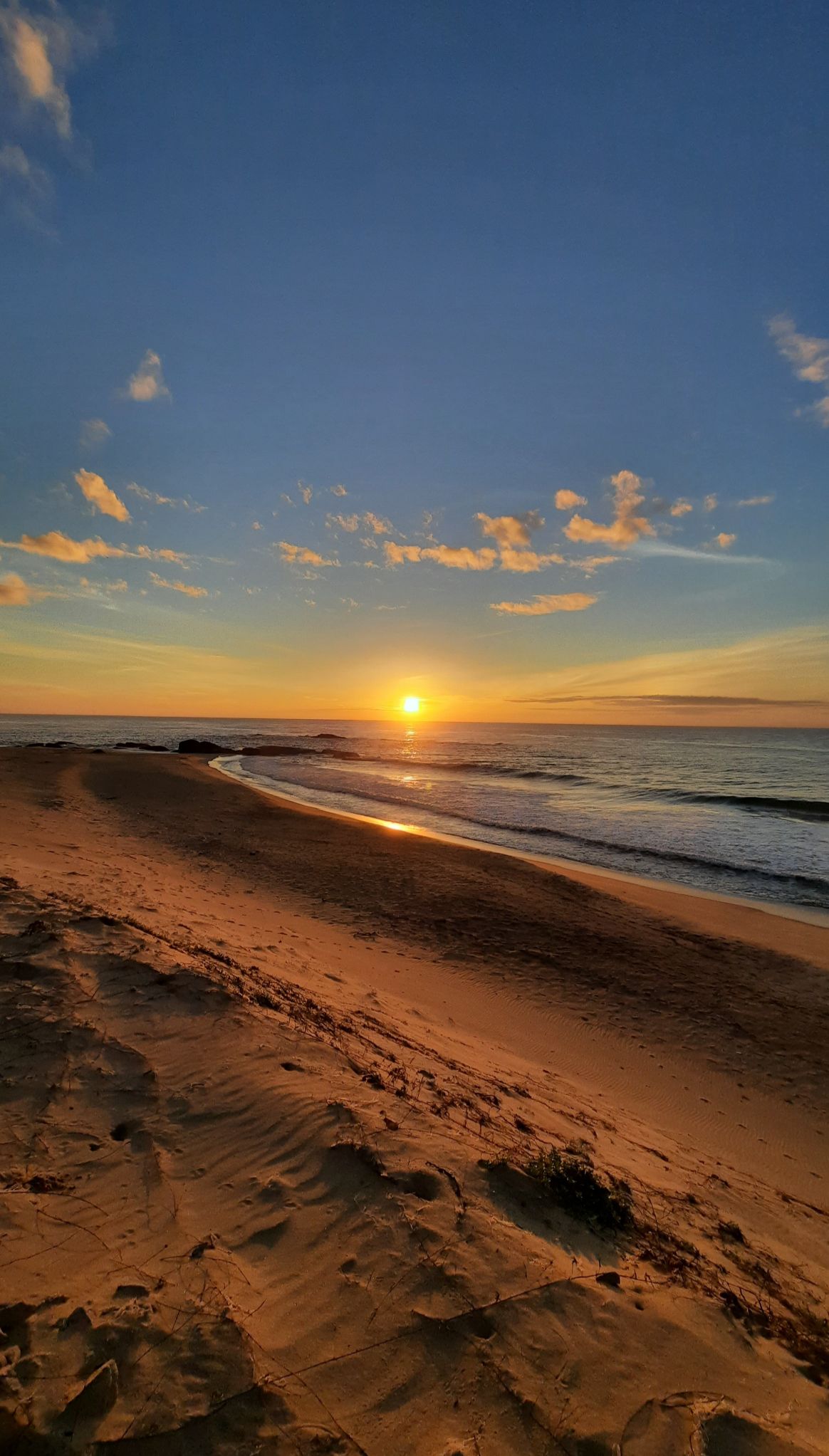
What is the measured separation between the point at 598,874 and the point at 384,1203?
13728 millimetres

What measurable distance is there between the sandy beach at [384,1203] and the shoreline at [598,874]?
4.92m

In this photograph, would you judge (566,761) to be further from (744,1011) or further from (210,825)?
(744,1011)

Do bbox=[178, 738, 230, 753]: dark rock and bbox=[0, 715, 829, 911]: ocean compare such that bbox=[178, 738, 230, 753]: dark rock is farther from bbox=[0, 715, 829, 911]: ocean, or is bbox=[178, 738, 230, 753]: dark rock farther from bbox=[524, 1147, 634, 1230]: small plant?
bbox=[524, 1147, 634, 1230]: small plant

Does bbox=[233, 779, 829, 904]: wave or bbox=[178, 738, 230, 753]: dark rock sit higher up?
bbox=[178, 738, 230, 753]: dark rock

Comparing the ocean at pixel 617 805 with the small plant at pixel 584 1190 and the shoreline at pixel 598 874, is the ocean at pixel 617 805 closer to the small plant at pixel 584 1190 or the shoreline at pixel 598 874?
the shoreline at pixel 598 874

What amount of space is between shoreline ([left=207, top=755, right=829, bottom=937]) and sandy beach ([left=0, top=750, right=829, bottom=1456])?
4.92 m

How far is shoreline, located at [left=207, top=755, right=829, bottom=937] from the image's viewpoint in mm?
13531

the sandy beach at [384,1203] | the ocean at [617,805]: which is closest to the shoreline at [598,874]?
the ocean at [617,805]

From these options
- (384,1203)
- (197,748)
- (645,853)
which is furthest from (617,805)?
(197,748)

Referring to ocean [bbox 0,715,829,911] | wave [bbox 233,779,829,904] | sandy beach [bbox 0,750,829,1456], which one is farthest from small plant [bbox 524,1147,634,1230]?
wave [bbox 233,779,829,904]

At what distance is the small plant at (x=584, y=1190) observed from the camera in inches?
147

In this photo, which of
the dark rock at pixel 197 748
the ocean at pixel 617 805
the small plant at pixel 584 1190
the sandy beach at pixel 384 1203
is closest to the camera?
the sandy beach at pixel 384 1203

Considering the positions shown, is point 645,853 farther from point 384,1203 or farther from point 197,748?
point 197,748

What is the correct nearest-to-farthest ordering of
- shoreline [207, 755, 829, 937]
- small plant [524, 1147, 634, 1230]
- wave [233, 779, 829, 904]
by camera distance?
small plant [524, 1147, 634, 1230], shoreline [207, 755, 829, 937], wave [233, 779, 829, 904]
